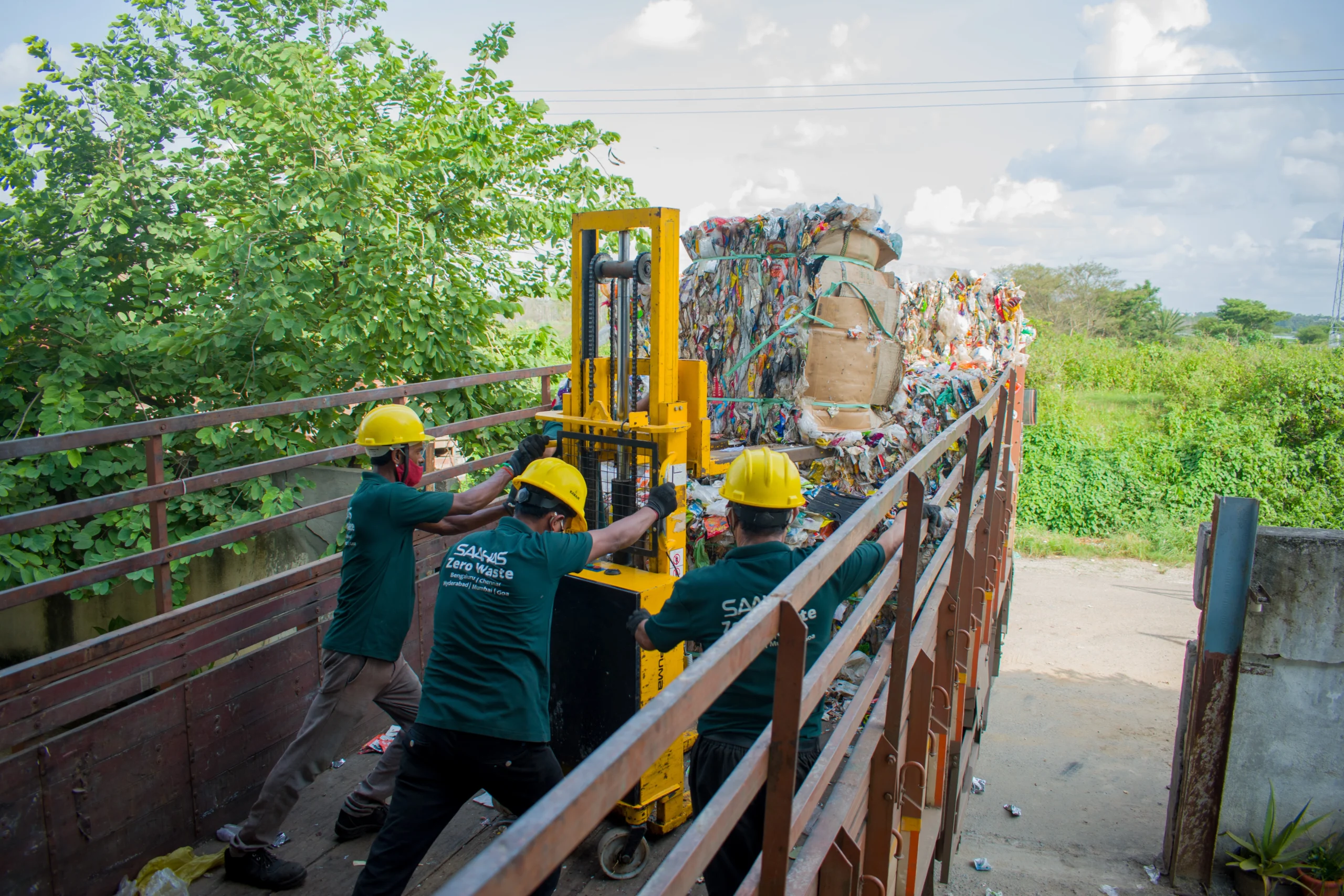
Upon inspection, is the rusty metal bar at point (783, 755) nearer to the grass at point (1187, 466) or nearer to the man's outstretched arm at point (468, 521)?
the man's outstretched arm at point (468, 521)

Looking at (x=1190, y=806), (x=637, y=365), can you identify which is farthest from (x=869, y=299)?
(x=1190, y=806)

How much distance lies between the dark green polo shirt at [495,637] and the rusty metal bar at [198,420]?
166cm

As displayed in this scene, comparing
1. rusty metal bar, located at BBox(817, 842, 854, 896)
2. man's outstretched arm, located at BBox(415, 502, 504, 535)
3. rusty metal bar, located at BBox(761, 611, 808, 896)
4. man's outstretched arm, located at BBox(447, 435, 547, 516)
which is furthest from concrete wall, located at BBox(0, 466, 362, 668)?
rusty metal bar, located at BBox(761, 611, 808, 896)

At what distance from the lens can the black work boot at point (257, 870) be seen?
3418mm

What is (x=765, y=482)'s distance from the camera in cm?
270

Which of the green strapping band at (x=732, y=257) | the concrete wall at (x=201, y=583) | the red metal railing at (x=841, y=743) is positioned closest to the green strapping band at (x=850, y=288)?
the green strapping band at (x=732, y=257)

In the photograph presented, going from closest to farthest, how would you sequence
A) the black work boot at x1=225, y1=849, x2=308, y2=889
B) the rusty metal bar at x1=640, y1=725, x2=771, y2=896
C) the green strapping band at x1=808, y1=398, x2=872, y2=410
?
1. the rusty metal bar at x1=640, y1=725, x2=771, y2=896
2. the black work boot at x1=225, y1=849, x2=308, y2=889
3. the green strapping band at x1=808, y1=398, x2=872, y2=410

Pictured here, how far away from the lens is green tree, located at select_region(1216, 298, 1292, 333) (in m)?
47.2

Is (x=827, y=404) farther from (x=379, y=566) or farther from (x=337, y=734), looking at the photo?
(x=337, y=734)

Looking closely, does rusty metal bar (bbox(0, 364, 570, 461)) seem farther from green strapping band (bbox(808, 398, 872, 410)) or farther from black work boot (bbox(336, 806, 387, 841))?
green strapping band (bbox(808, 398, 872, 410))

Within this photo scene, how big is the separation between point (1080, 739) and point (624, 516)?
6374mm

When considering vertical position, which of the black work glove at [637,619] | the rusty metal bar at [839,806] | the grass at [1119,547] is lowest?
the grass at [1119,547]

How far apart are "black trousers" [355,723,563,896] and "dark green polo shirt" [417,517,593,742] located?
0.19 feet

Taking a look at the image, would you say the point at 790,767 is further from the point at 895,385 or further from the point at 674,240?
the point at 895,385
